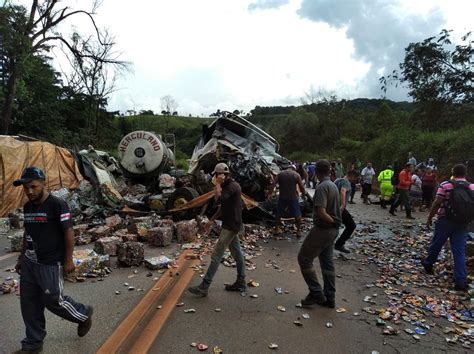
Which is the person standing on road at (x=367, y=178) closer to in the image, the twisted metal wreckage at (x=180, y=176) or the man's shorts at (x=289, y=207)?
the twisted metal wreckage at (x=180, y=176)

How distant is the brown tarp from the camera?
11.7 m

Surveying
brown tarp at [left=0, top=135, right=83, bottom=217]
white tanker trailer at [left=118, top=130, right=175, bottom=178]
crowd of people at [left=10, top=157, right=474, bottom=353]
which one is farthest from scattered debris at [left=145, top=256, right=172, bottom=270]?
white tanker trailer at [left=118, top=130, right=175, bottom=178]

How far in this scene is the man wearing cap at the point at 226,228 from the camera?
5.09 metres

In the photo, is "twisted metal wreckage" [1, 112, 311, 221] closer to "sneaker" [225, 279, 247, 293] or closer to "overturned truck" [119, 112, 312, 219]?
"overturned truck" [119, 112, 312, 219]

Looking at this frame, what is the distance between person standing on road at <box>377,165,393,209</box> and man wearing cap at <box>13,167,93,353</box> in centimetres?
1297

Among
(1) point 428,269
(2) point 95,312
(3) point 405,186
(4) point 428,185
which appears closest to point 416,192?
(4) point 428,185

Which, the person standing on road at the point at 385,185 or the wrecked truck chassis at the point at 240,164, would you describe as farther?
the person standing on road at the point at 385,185

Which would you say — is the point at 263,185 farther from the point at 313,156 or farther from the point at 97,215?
the point at 313,156

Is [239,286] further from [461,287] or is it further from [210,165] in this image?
[210,165]

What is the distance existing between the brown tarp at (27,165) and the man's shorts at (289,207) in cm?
774

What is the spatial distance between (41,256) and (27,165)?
1029 centimetres

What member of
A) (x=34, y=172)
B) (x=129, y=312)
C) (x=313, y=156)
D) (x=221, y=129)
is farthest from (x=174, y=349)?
(x=313, y=156)

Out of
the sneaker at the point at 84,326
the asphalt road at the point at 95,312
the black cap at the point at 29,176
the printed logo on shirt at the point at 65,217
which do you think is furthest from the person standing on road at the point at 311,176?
the black cap at the point at 29,176

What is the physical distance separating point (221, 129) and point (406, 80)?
18.4m
